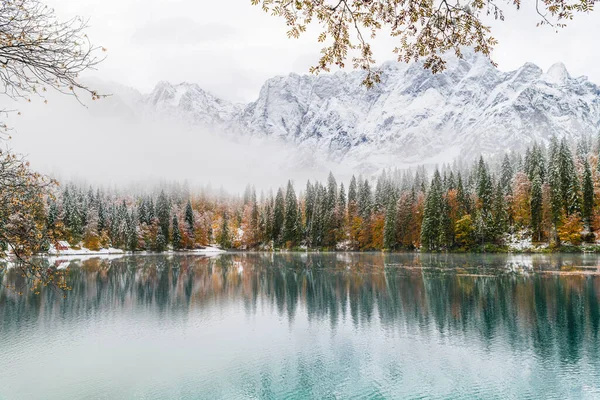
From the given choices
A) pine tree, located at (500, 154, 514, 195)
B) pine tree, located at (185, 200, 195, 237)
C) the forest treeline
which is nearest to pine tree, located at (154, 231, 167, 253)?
the forest treeline

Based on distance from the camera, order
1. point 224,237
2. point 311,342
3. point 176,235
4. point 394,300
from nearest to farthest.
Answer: point 311,342 < point 394,300 < point 176,235 < point 224,237

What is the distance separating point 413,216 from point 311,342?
258ft

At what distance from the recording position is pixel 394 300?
31.5 metres

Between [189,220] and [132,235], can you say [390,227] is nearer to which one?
[189,220]

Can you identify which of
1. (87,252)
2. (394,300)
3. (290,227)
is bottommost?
(394,300)

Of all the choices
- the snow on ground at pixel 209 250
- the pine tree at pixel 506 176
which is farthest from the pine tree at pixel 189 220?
the pine tree at pixel 506 176

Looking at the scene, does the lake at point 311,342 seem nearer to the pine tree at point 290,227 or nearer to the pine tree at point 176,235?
the pine tree at point 290,227

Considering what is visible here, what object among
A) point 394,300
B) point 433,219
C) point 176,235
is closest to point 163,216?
point 176,235

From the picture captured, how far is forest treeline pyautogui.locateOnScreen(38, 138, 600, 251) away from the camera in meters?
72.4

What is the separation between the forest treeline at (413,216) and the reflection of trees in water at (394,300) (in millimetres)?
22374

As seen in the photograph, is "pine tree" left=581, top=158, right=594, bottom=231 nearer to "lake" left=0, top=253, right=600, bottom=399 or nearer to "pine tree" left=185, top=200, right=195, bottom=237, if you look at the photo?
"lake" left=0, top=253, right=600, bottom=399

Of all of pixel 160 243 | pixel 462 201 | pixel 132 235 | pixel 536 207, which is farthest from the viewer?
pixel 160 243

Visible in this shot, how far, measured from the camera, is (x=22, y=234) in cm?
670

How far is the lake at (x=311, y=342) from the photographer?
15.4m
